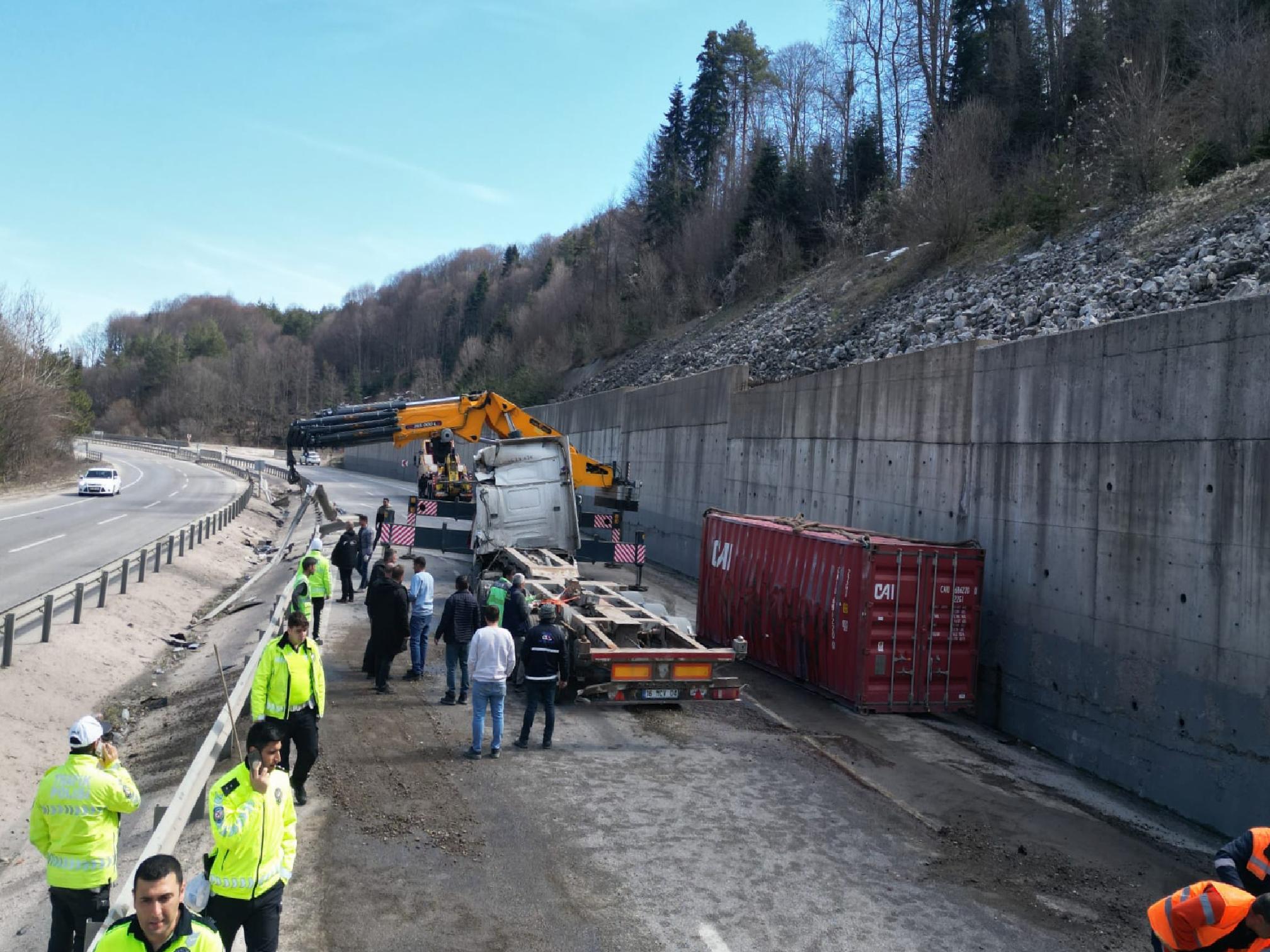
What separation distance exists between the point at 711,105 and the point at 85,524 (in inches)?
1974

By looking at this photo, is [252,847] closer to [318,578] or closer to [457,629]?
[457,629]

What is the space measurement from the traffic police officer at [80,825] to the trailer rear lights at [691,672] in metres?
6.82

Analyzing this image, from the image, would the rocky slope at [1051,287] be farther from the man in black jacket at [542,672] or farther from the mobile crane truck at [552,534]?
the man in black jacket at [542,672]

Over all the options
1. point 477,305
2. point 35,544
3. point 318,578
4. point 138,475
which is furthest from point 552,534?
point 477,305

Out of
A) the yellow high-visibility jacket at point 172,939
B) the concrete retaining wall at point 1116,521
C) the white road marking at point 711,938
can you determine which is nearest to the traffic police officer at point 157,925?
the yellow high-visibility jacket at point 172,939

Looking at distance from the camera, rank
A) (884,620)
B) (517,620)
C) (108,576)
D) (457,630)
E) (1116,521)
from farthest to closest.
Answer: (108,576) < (884,620) < (517,620) < (457,630) < (1116,521)

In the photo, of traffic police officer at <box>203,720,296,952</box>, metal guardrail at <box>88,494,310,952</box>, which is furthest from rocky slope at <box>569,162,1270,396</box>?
metal guardrail at <box>88,494,310,952</box>

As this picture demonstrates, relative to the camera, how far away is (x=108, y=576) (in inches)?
793

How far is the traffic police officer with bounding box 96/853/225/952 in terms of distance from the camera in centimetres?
378

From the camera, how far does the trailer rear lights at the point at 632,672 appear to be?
38.7 feet

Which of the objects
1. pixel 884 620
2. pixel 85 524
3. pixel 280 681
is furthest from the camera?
pixel 85 524

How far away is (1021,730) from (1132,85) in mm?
20399

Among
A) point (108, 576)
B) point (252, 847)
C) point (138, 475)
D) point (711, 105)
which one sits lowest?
point (108, 576)

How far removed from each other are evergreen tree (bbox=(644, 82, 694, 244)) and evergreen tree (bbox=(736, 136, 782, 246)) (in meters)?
13.7
